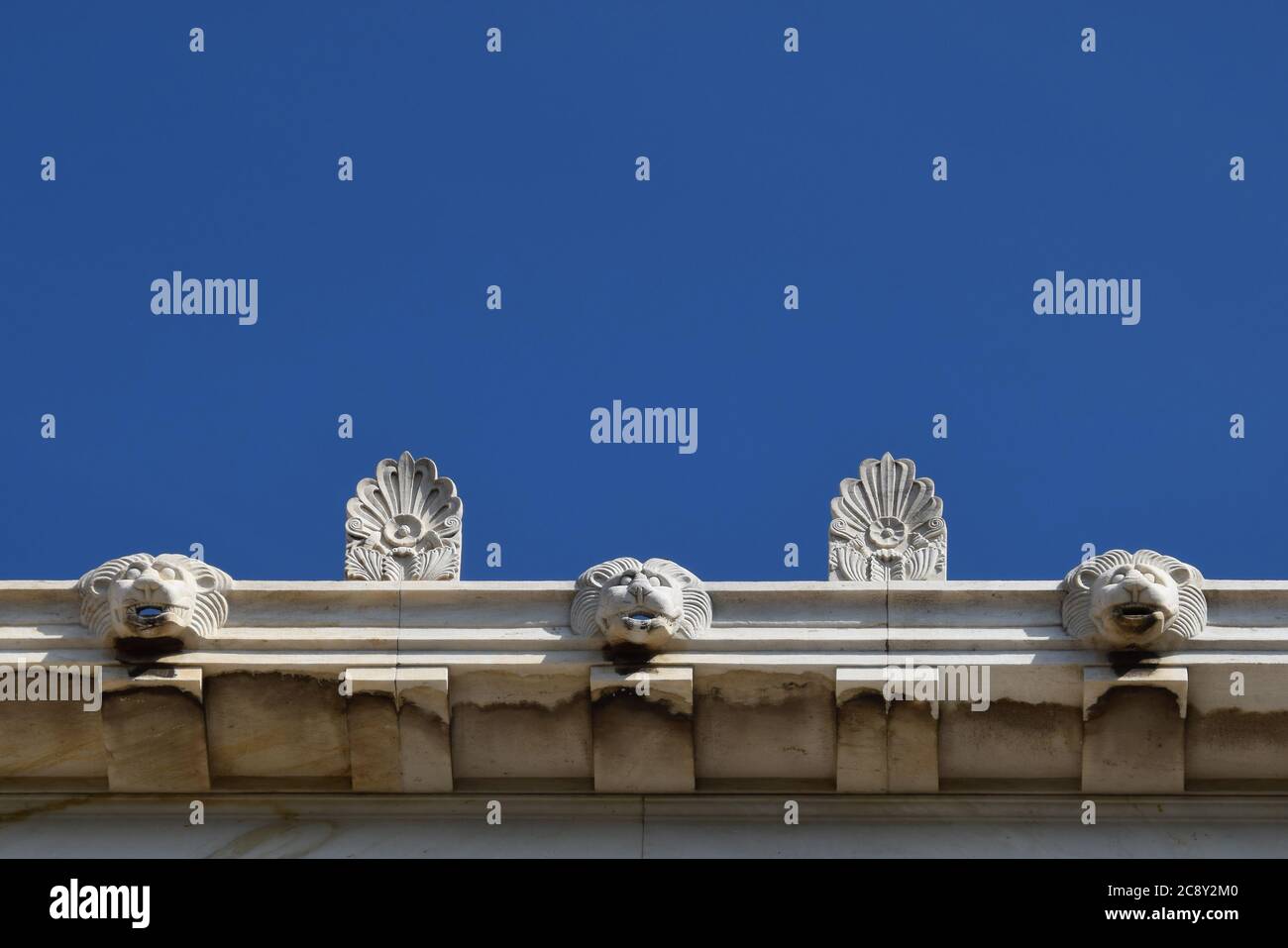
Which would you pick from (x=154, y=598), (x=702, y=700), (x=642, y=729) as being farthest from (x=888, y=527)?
(x=154, y=598)

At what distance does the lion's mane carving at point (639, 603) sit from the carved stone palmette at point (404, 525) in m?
1.29

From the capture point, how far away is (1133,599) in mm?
14961

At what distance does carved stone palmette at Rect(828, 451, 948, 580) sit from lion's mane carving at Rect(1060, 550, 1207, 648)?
3.70ft

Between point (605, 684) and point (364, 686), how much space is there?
161cm

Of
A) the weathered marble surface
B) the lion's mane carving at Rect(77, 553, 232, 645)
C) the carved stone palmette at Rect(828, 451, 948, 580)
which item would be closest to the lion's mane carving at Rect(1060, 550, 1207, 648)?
the weathered marble surface

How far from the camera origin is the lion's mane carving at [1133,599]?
49.2ft

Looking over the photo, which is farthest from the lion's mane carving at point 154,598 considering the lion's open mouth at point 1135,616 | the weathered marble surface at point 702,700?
the lion's open mouth at point 1135,616

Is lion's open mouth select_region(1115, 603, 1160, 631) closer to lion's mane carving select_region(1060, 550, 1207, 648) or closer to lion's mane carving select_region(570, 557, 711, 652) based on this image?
lion's mane carving select_region(1060, 550, 1207, 648)

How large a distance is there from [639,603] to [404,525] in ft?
7.49

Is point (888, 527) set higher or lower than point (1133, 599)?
higher

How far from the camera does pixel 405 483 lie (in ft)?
55.2

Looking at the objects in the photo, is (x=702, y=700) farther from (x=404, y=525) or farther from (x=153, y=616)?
(x=153, y=616)
